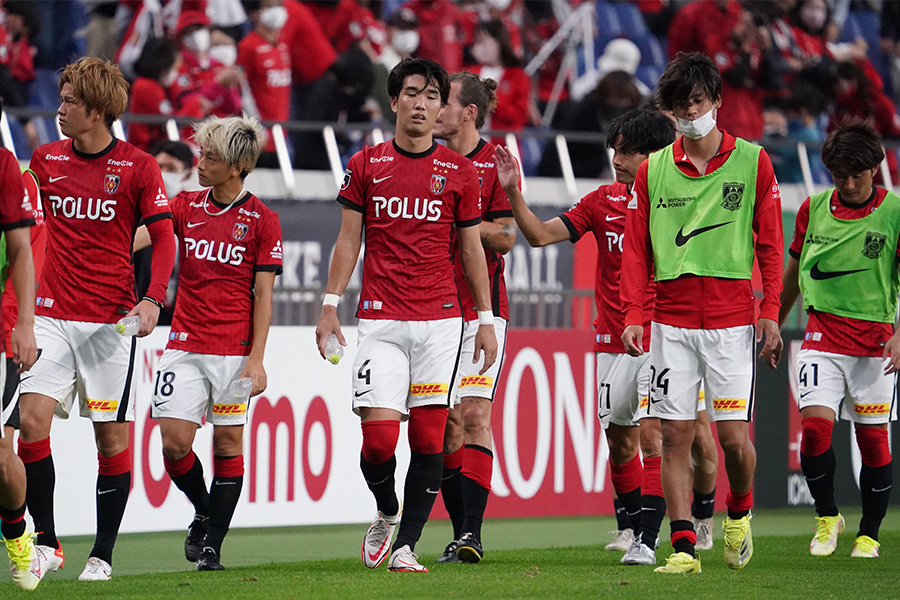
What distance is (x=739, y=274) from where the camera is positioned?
22.5 ft

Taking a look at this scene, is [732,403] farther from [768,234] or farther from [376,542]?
[376,542]

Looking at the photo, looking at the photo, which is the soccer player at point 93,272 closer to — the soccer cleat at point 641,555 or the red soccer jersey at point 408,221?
the red soccer jersey at point 408,221

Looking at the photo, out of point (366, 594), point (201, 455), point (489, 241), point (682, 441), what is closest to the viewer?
point (366, 594)

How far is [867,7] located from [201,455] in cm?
1360

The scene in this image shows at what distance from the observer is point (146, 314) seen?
6703 millimetres

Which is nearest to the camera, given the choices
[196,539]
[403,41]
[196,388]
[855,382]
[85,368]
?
[85,368]

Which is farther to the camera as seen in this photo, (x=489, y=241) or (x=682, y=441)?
(x=489, y=241)

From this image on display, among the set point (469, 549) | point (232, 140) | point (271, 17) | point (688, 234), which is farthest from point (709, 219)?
point (271, 17)

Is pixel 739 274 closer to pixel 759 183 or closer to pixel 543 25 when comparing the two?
pixel 759 183

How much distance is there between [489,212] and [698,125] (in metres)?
1.58

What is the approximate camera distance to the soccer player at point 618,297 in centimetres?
806

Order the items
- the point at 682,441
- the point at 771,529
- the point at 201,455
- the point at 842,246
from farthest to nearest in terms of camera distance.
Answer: the point at 771,529 < the point at 201,455 < the point at 842,246 < the point at 682,441

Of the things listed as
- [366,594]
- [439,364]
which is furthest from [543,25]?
[366,594]

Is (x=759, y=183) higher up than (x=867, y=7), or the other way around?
(x=867, y=7)
